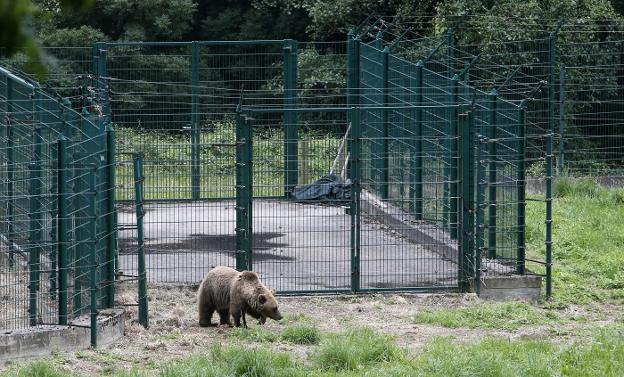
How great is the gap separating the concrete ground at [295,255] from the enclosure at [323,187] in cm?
4

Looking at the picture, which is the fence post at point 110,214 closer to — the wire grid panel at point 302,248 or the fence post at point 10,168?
the fence post at point 10,168

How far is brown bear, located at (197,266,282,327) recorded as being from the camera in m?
9.91

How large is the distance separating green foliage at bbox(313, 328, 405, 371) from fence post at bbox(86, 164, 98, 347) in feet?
6.15

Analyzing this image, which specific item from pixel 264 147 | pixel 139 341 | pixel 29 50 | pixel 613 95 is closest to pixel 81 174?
pixel 139 341

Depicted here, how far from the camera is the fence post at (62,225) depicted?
8828 millimetres

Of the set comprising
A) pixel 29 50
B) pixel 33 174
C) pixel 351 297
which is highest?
pixel 29 50

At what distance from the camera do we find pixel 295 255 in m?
13.7

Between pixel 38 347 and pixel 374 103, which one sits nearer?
pixel 38 347

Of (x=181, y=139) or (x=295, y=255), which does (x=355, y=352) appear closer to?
Answer: (x=295, y=255)

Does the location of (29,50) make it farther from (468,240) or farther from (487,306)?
(468,240)

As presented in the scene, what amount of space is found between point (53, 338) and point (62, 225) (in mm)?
958

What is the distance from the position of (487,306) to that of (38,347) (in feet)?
15.0

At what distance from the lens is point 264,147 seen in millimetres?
19812

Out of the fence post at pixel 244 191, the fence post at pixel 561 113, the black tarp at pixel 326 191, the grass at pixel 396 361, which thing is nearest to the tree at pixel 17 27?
the grass at pixel 396 361
